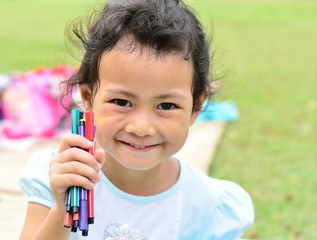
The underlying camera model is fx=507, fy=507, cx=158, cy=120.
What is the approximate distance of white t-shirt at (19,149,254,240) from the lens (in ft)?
5.92

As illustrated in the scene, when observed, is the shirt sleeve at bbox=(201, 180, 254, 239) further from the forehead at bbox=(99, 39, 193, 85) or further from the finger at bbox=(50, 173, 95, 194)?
the finger at bbox=(50, 173, 95, 194)

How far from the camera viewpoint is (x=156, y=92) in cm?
153

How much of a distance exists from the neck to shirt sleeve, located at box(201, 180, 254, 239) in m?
0.23

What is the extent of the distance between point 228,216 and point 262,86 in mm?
4355

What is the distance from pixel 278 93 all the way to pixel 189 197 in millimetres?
4182

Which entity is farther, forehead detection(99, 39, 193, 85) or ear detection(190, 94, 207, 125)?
ear detection(190, 94, 207, 125)

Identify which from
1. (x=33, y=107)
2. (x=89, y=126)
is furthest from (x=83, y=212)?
(x=33, y=107)

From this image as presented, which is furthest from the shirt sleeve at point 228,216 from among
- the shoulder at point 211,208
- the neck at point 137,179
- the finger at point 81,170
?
the finger at point 81,170

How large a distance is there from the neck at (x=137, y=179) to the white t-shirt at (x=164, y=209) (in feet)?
0.07

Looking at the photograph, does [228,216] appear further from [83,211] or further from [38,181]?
[83,211]

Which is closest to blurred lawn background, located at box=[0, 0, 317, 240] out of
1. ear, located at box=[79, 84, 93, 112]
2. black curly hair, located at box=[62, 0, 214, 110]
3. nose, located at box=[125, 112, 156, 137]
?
black curly hair, located at box=[62, 0, 214, 110]

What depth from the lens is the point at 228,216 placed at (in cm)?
200

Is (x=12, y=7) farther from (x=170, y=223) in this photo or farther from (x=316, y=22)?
(x=170, y=223)

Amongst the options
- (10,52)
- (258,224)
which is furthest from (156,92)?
(10,52)
